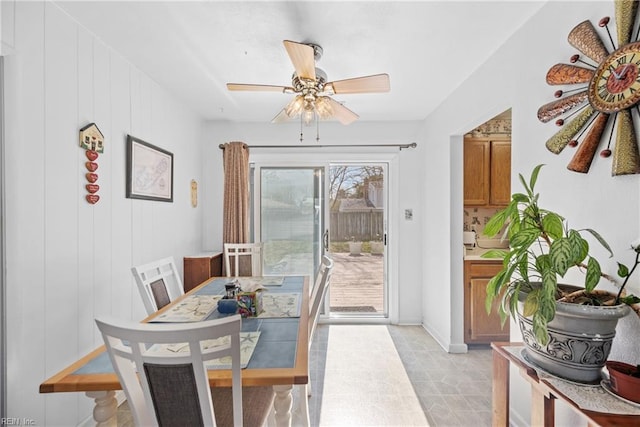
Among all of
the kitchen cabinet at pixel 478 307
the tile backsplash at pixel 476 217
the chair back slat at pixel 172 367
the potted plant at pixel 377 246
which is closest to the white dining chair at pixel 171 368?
the chair back slat at pixel 172 367

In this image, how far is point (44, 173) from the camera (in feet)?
5.19

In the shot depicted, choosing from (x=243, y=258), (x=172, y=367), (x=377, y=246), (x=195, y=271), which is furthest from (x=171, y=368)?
(x=377, y=246)

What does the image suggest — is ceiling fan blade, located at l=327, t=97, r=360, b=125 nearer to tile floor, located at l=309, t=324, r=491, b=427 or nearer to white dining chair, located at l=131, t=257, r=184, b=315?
white dining chair, located at l=131, t=257, r=184, b=315

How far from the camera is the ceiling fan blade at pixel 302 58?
1.47 meters

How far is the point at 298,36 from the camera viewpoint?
6.24ft

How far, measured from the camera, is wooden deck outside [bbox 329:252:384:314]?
12.8 ft

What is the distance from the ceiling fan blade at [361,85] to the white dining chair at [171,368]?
1550mm

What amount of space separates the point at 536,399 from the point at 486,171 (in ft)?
8.09

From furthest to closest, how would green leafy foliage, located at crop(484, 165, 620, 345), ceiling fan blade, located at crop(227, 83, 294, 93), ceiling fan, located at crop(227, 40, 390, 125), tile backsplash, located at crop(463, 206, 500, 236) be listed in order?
tile backsplash, located at crop(463, 206, 500, 236), ceiling fan blade, located at crop(227, 83, 294, 93), ceiling fan, located at crop(227, 40, 390, 125), green leafy foliage, located at crop(484, 165, 620, 345)

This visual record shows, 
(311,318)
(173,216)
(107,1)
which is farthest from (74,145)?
(311,318)

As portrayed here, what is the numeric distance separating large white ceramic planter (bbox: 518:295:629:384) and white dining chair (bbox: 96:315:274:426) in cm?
117

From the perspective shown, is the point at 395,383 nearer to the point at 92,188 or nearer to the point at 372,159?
the point at 372,159

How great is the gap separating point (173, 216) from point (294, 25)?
2.14 metres

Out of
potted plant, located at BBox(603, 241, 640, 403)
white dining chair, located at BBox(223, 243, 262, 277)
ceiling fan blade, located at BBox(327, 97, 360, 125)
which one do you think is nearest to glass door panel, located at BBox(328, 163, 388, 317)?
white dining chair, located at BBox(223, 243, 262, 277)
